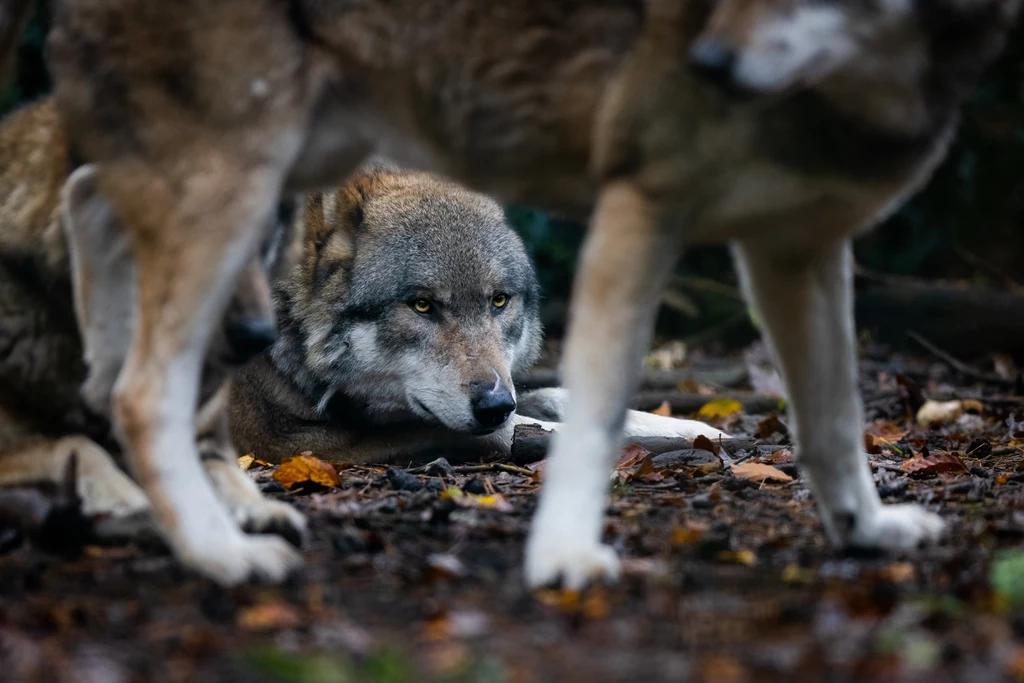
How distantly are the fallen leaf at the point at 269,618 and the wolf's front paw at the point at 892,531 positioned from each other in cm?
160

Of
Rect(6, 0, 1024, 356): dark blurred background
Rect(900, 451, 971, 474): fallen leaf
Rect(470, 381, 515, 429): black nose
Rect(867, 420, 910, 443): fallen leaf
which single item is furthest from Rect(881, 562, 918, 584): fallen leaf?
Rect(6, 0, 1024, 356): dark blurred background

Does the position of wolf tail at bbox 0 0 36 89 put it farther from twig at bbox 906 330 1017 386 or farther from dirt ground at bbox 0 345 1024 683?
twig at bbox 906 330 1017 386

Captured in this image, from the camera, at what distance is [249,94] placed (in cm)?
312

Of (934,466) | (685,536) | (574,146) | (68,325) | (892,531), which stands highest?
(574,146)

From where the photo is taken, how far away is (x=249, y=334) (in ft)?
12.1

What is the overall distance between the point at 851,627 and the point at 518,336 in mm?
3936

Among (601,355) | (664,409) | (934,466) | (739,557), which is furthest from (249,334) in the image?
(664,409)

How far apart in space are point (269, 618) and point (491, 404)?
303 cm

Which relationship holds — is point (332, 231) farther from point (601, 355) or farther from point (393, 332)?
point (601, 355)

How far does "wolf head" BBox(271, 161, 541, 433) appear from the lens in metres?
5.73

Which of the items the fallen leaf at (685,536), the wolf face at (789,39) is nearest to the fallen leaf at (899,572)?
the fallen leaf at (685,536)

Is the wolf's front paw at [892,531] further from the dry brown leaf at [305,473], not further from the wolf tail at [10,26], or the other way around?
the wolf tail at [10,26]

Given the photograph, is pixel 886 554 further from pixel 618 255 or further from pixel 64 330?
pixel 64 330

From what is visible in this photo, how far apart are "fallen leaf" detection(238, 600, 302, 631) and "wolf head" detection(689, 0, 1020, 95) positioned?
1.58m
